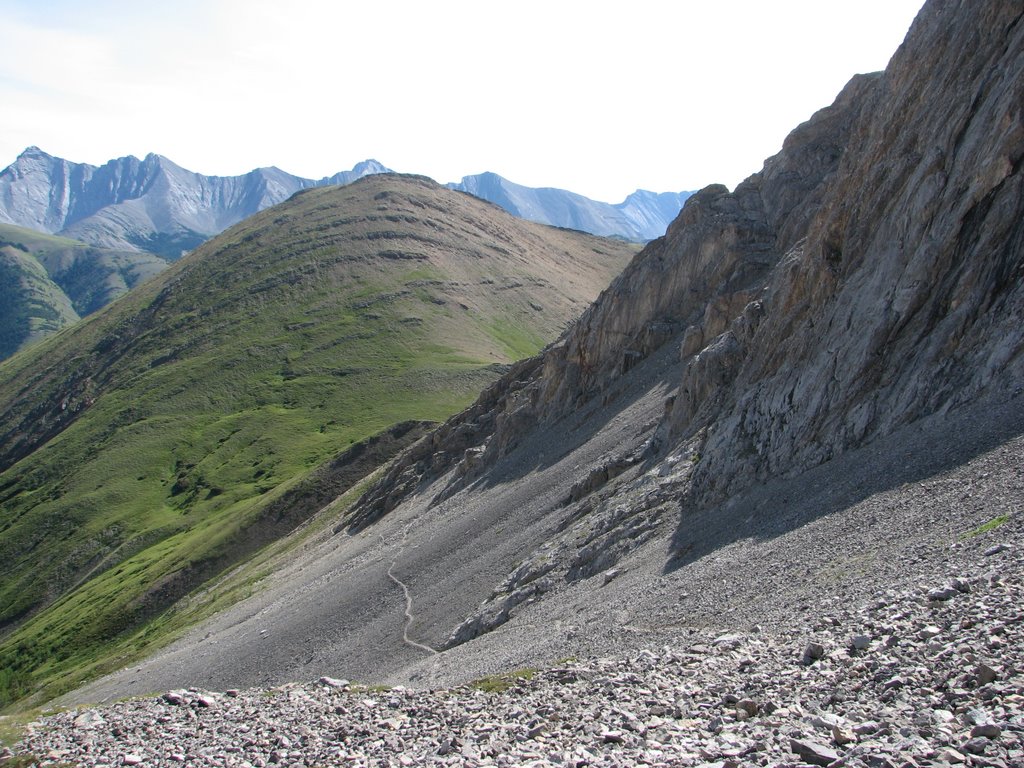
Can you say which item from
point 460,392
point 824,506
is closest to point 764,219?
point 824,506

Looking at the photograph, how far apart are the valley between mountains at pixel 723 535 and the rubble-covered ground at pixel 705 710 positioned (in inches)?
3.8

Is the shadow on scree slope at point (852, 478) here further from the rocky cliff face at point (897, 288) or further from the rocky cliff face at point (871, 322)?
the rocky cliff face at point (897, 288)

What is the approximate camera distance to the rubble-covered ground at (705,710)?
50.2 feet

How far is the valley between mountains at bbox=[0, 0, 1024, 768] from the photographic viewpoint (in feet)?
62.8

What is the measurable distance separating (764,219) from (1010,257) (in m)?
49.1

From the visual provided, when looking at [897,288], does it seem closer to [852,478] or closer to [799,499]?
[852,478]

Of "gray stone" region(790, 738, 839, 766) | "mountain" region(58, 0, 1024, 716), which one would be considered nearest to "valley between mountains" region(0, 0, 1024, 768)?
"gray stone" region(790, 738, 839, 766)

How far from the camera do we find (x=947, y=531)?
88.1 ft

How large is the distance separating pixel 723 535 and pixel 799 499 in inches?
155

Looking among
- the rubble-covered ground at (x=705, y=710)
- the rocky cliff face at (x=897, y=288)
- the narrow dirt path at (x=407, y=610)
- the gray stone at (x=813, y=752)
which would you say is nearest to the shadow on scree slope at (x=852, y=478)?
the rocky cliff face at (x=897, y=288)

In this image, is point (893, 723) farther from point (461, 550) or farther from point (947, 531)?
point (461, 550)

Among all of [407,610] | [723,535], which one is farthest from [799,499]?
[407,610]

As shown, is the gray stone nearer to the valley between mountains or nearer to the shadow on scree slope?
the valley between mountains

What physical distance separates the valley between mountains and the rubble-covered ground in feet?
0.32
